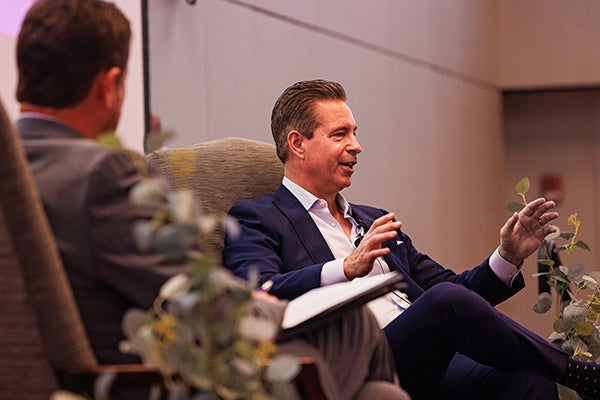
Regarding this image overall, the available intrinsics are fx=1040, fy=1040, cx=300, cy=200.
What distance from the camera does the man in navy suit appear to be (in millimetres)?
2254

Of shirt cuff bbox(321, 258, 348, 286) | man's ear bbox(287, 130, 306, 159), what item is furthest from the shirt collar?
shirt cuff bbox(321, 258, 348, 286)

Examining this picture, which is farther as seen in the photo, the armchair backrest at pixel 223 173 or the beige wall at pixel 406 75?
the beige wall at pixel 406 75

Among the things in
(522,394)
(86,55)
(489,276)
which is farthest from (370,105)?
(86,55)

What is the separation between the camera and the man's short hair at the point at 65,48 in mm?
1527

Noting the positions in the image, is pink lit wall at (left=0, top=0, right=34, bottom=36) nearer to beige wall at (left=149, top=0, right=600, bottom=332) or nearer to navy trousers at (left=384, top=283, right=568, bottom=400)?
beige wall at (left=149, top=0, right=600, bottom=332)

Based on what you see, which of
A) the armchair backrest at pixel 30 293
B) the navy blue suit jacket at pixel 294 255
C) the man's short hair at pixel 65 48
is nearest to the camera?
the armchair backrest at pixel 30 293

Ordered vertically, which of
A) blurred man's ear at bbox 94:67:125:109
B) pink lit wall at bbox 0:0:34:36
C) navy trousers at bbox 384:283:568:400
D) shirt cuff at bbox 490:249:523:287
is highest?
pink lit wall at bbox 0:0:34:36

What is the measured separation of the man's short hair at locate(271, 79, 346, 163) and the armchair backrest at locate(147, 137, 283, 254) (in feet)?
0.17

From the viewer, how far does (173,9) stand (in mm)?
4125

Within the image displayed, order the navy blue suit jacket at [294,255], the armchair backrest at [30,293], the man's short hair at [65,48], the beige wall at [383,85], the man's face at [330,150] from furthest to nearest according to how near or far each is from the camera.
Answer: the beige wall at [383,85], the man's face at [330,150], the navy blue suit jacket at [294,255], the man's short hair at [65,48], the armchair backrest at [30,293]

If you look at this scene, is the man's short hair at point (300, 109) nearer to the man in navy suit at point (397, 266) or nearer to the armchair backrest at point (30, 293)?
the man in navy suit at point (397, 266)

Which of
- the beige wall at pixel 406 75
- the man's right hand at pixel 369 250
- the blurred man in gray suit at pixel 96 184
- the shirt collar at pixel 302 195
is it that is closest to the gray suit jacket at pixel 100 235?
the blurred man in gray suit at pixel 96 184

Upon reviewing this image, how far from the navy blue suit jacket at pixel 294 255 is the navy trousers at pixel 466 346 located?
12.1 inches

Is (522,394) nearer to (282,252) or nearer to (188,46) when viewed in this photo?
(282,252)
